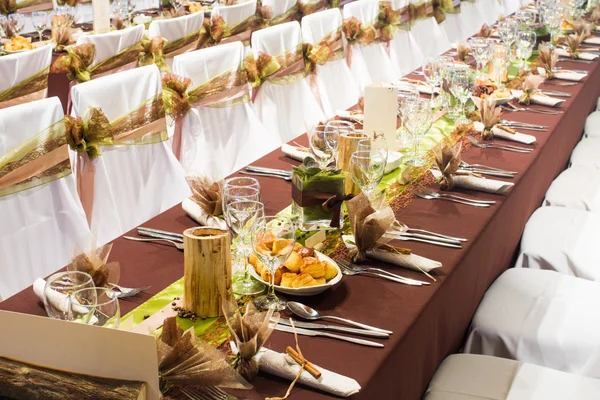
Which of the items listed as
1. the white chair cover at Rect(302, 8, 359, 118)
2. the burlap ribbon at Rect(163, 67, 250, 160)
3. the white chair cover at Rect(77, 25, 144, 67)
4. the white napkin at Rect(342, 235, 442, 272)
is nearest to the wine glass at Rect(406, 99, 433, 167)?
the white napkin at Rect(342, 235, 442, 272)

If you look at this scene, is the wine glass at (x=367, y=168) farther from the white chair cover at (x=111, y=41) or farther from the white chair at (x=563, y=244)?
the white chair cover at (x=111, y=41)

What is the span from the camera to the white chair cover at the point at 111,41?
384 cm

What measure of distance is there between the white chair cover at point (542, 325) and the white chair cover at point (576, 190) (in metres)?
0.84

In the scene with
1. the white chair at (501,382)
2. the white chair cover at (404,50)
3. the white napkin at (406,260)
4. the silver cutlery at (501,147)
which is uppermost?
the white napkin at (406,260)

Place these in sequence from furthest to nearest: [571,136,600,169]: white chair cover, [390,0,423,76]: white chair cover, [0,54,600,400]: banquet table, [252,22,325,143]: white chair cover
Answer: [390,0,423,76]: white chair cover < [252,22,325,143]: white chair cover < [571,136,600,169]: white chair cover < [0,54,600,400]: banquet table

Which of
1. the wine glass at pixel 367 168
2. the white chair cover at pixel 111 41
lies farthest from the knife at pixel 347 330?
the white chair cover at pixel 111 41

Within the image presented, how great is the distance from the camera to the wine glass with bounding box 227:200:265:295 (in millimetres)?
1554

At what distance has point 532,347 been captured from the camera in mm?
2002

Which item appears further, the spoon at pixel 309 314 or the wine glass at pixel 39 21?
the wine glass at pixel 39 21

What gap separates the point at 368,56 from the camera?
494cm

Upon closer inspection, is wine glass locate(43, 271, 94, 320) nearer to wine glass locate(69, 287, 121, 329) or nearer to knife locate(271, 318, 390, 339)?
wine glass locate(69, 287, 121, 329)

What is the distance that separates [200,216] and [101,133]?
861 mm

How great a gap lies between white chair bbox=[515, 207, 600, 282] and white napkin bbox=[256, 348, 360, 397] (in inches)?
58.2

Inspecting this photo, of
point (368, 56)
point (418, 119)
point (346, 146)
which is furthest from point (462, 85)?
point (368, 56)
